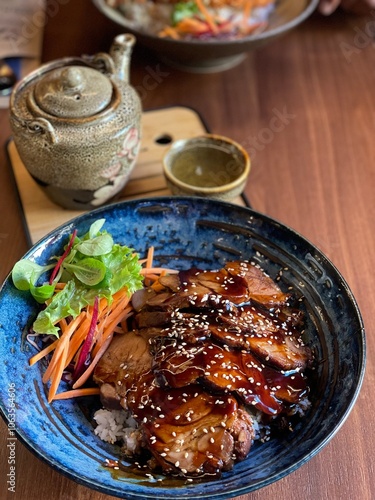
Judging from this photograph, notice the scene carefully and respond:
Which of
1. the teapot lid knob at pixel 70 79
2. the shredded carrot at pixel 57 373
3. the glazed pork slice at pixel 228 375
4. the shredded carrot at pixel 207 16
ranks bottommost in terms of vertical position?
the shredded carrot at pixel 57 373

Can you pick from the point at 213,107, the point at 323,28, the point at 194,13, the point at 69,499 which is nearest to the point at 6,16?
the point at 194,13

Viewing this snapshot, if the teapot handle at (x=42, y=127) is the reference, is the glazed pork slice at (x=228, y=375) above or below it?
below

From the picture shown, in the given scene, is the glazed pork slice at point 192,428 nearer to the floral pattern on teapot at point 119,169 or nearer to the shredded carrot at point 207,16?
the floral pattern on teapot at point 119,169

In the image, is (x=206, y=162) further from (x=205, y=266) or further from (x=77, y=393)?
(x=77, y=393)

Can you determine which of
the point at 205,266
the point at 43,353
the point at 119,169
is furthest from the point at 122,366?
the point at 119,169

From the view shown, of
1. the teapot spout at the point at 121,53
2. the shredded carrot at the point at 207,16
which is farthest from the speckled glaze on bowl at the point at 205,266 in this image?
the shredded carrot at the point at 207,16

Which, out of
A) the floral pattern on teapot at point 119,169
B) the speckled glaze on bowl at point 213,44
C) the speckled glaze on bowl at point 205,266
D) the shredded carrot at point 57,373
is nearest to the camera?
the speckled glaze on bowl at point 205,266

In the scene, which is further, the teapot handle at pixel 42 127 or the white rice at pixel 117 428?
the teapot handle at pixel 42 127

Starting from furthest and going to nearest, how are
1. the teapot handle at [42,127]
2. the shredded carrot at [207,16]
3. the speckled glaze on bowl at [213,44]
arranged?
1. the shredded carrot at [207,16]
2. the speckled glaze on bowl at [213,44]
3. the teapot handle at [42,127]
